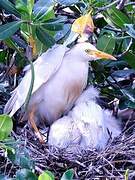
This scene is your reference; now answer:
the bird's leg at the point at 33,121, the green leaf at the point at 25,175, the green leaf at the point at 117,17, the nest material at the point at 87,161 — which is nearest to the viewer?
the green leaf at the point at 25,175

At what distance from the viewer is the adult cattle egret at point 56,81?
1.86 metres

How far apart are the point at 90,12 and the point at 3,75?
0.40m

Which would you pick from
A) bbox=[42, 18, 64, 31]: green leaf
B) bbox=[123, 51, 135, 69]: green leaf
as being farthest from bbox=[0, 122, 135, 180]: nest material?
bbox=[42, 18, 64, 31]: green leaf

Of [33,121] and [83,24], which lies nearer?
[83,24]

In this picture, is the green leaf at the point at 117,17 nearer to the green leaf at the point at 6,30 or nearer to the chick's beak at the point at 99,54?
the chick's beak at the point at 99,54

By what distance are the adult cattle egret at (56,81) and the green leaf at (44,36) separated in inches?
9.2

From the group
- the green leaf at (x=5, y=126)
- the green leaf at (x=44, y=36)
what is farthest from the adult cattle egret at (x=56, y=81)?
the green leaf at (x=5, y=126)

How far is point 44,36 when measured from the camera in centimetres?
→ 163

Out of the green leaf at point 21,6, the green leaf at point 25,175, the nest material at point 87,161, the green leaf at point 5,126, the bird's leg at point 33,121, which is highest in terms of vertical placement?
the green leaf at point 21,6

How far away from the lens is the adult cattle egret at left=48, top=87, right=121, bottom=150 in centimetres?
196

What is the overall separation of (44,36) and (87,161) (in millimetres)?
442

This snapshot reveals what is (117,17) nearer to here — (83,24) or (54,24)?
(83,24)

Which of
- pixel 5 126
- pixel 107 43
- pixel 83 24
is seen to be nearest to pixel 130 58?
pixel 107 43

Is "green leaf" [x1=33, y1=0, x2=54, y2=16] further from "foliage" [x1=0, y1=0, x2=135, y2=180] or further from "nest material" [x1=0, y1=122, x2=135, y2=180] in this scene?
"nest material" [x1=0, y1=122, x2=135, y2=180]
